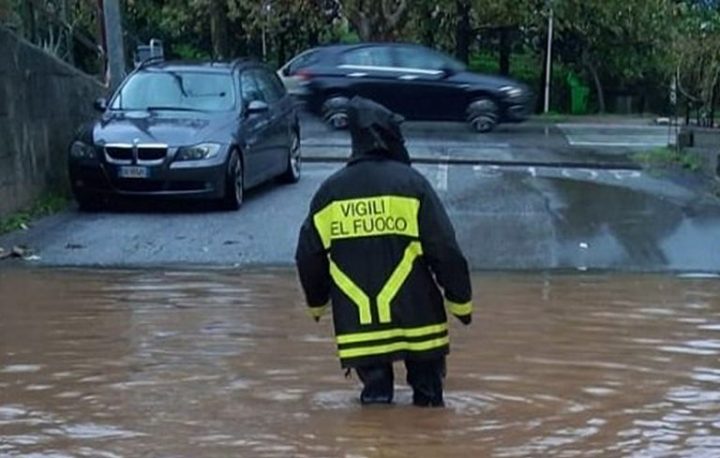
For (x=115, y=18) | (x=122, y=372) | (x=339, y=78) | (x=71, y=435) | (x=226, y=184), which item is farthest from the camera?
(x=339, y=78)

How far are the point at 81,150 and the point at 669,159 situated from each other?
30.0 feet

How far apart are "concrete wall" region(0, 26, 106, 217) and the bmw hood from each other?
758 millimetres

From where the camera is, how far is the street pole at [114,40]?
19.6 meters

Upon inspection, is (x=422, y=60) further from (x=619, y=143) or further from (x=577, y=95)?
(x=577, y=95)

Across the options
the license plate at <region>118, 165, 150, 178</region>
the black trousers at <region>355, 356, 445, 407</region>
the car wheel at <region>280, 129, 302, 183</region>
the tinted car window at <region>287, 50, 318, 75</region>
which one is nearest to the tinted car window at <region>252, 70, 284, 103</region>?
the car wheel at <region>280, 129, 302, 183</region>

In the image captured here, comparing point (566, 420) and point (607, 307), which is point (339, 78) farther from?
point (566, 420)

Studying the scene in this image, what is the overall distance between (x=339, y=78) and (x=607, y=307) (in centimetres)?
1754

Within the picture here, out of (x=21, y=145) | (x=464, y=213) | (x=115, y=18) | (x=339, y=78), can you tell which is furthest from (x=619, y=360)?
(x=339, y=78)

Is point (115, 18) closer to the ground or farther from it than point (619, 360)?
farther from it

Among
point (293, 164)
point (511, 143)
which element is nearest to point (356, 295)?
point (293, 164)

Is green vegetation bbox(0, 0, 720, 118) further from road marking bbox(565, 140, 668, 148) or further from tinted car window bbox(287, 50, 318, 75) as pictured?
tinted car window bbox(287, 50, 318, 75)

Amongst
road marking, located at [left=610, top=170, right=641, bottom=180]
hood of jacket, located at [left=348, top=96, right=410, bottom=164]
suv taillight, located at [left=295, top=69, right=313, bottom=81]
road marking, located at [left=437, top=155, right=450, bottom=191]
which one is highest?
hood of jacket, located at [left=348, top=96, right=410, bottom=164]

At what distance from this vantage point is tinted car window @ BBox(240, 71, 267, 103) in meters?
17.5

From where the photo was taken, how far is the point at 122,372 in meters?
8.61
